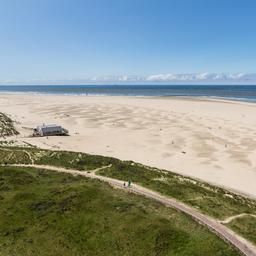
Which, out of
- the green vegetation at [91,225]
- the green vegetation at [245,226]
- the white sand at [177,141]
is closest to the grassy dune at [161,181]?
the green vegetation at [245,226]

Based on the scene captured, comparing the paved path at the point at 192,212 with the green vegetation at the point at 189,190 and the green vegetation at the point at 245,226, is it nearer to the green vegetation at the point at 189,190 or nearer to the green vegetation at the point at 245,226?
the green vegetation at the point at 245,226

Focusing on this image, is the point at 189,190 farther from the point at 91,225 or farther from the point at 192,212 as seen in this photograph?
the point at 91,225

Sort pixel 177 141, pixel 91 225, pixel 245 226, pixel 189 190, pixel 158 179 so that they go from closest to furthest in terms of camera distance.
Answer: pixel 91 225 → pixel 245 226 → pixel 189 190 → pixel 158 179 → pixel 177 141

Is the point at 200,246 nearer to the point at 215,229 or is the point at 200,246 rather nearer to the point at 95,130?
the point at 215,229

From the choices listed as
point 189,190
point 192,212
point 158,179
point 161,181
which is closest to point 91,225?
point 192,212

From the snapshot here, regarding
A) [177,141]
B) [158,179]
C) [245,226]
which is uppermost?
[245,226]

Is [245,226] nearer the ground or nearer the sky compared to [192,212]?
nearer the ground

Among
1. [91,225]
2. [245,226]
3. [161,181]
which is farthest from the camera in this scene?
[161,181]
